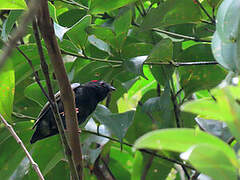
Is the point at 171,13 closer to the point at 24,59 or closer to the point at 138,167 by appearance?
the point at 24,59

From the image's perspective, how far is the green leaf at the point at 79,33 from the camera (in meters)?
2.12

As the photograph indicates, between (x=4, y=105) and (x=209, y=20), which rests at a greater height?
(x=209, y=20)

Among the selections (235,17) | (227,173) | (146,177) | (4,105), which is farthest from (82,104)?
(227,173)

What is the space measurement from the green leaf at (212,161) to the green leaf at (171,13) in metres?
1.47

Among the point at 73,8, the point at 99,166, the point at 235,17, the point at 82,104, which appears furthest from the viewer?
the point at 82,104

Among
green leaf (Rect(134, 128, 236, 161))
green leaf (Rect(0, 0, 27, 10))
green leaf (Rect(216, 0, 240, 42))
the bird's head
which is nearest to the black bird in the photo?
the bird's head

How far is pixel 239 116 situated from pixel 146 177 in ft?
6.75

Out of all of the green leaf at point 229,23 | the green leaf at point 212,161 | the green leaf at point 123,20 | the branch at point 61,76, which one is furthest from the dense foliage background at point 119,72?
the green leaf at point 212,161

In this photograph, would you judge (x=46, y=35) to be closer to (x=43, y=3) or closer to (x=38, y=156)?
(x=43, y=3)

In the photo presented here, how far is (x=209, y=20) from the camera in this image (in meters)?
2.47

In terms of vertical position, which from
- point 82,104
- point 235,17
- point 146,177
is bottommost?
point 146,177

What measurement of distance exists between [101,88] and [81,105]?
10.0 inches

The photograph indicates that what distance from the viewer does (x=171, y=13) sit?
2184mm

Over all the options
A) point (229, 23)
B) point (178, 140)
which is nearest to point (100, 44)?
point (229, 23)
